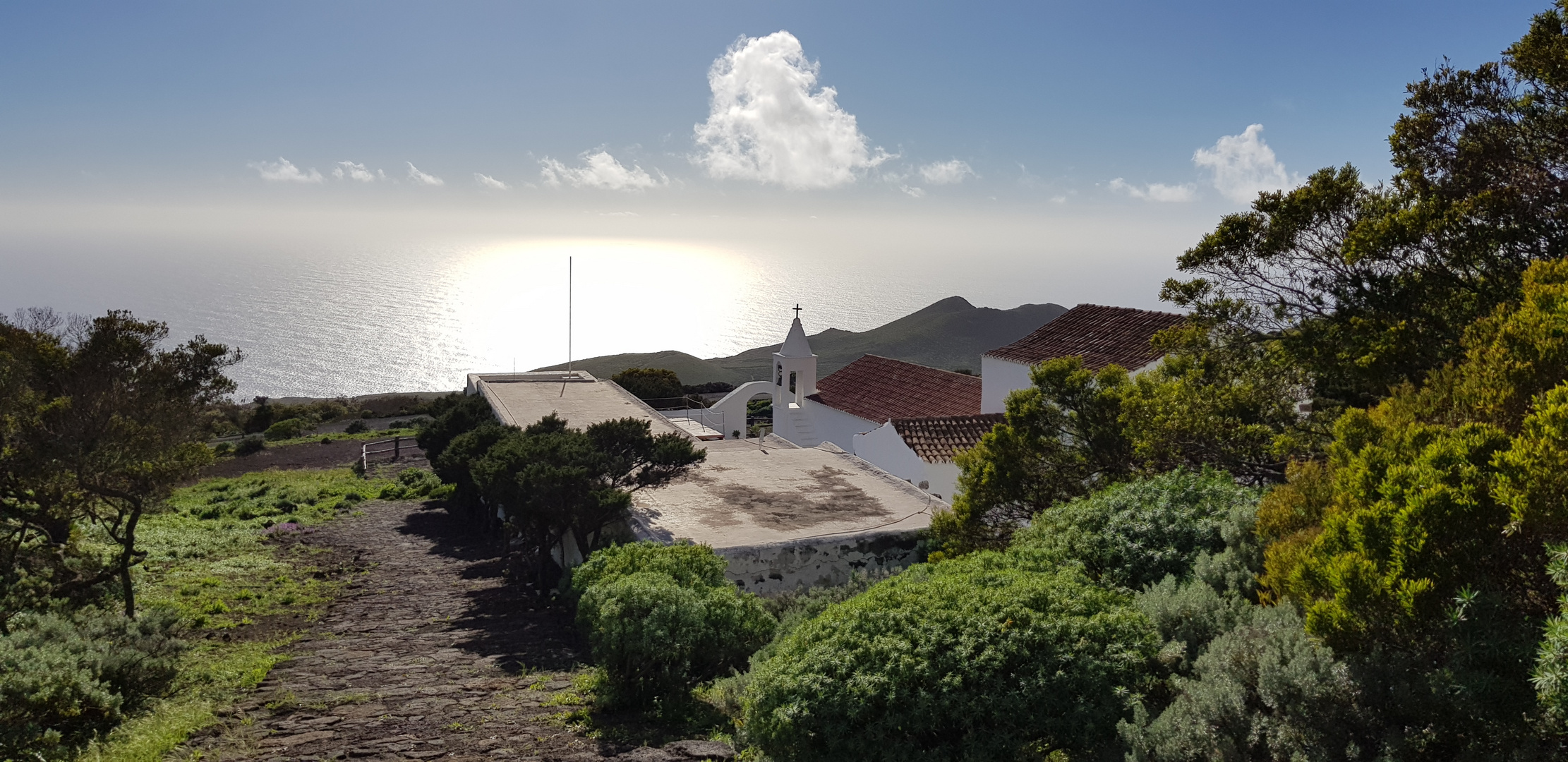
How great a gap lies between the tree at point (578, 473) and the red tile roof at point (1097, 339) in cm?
898

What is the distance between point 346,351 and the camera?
4621 inches

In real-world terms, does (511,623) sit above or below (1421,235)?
below

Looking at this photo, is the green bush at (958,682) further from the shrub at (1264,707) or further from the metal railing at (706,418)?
the metal railing at (706,418)

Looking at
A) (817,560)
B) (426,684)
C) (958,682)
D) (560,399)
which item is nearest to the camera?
(958,682)

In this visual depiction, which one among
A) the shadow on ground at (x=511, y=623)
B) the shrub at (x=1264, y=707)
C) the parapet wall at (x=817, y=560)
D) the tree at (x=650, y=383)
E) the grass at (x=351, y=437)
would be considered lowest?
the shadow on ground at (x=511, y=623)

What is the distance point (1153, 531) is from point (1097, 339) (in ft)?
45.6

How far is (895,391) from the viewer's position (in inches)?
1115

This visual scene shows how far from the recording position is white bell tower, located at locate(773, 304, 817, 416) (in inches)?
1212

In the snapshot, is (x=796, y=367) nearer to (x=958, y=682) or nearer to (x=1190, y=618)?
(x=1190, y=618)

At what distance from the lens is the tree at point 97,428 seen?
11555 mm

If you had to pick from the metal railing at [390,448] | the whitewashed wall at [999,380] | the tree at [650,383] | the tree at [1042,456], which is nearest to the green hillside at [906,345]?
the tree at [650,383]

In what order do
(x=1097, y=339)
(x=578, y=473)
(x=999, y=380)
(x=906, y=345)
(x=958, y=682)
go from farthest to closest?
(x=906, y=345), (x=999, y=380), (x=1097, y=339), (x=578, y=473), (x=958, y=682)

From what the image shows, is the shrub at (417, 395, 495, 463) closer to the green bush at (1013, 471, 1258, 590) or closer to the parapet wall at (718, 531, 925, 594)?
the parapet wall at (718, 531, 925, 594)

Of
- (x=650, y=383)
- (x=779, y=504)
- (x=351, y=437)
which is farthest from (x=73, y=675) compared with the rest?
(x=351, y=437)
